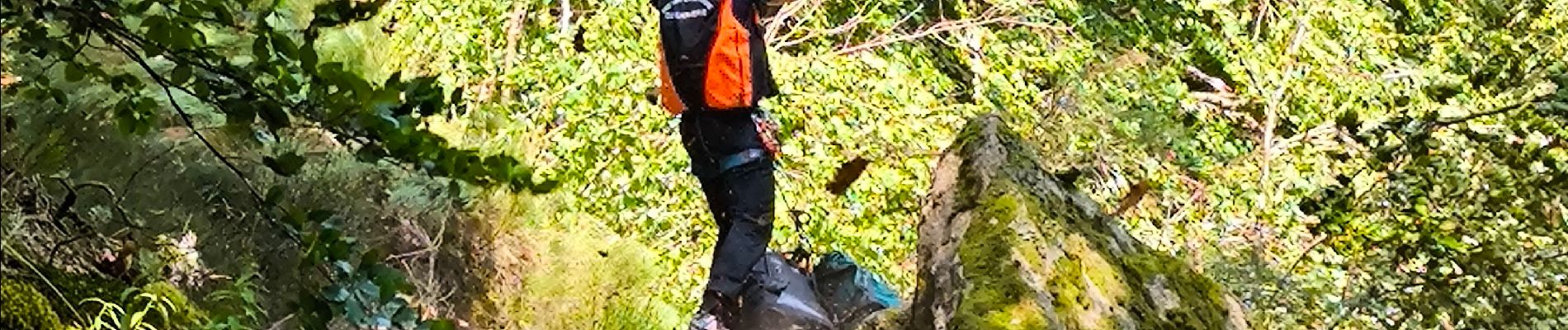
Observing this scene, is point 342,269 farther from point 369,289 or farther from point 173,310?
point 173,310

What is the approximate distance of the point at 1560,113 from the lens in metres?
3.67

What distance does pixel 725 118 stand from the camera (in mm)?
3564

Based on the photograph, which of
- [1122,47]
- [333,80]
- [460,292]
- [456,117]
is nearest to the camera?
[333,80]

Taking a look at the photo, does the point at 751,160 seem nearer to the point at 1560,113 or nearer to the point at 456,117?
the point at 456,117

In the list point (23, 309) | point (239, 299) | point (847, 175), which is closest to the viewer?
point (23, 309)

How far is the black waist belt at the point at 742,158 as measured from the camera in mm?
3588

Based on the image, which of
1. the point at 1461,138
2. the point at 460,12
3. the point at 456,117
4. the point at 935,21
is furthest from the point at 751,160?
the point at 935,21

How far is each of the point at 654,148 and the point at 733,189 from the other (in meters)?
2.65

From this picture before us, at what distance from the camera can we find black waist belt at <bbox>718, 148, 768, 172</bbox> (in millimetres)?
3588

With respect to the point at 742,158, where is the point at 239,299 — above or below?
above

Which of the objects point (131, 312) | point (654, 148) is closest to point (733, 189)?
point (131, 312)

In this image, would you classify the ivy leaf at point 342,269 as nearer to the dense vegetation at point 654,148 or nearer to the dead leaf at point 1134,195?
the dense vegetation at point 654,148

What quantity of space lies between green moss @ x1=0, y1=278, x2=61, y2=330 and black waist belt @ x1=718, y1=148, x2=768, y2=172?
2.00 metres

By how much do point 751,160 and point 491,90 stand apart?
344 centimetres
